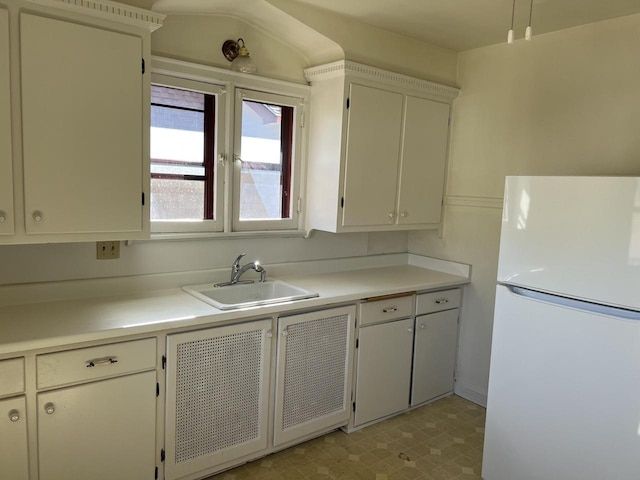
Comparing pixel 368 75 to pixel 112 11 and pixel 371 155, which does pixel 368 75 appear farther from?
pixel 112 11

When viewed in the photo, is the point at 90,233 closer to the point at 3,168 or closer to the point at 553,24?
the point at 3,168

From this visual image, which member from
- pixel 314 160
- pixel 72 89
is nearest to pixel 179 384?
pixel 72 89

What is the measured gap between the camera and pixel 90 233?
A: 2025 mm

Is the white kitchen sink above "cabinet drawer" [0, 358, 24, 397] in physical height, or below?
above

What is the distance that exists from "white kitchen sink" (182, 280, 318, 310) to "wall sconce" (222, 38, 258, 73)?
3.98ft

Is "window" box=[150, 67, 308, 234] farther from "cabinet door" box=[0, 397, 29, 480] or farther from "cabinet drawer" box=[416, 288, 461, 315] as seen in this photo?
"cabinet door" box=[0, 397, 29, 480]

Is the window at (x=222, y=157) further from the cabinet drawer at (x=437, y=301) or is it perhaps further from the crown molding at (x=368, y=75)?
the cabinet drawer at (x=437, y=301)

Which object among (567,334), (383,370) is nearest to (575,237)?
(567,334)

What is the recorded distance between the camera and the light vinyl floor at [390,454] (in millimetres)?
2436

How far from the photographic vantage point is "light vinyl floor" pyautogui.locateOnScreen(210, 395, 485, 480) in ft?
7.99

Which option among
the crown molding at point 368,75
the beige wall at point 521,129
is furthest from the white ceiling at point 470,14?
the crown molding at point 368,75

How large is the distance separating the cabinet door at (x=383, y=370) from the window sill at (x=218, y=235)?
763 mm

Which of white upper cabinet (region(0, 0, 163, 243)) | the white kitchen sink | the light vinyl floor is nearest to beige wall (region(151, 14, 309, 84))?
white upper cabinet (region(0, 0, 163, 243))

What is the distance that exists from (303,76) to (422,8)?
82 centimetres
